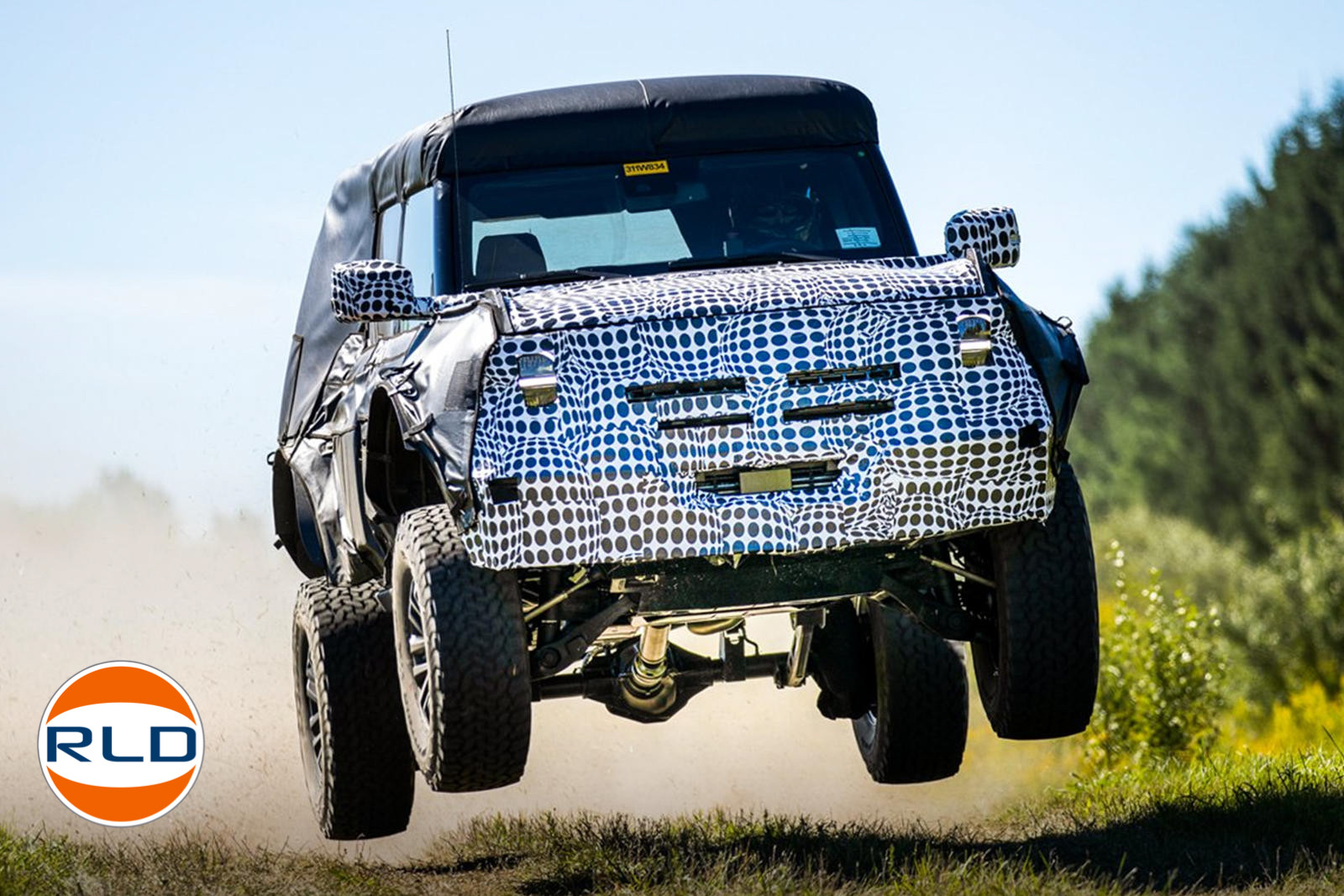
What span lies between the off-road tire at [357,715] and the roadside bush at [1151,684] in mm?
11241

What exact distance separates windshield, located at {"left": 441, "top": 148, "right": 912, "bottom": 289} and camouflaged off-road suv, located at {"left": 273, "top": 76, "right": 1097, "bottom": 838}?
1 cm

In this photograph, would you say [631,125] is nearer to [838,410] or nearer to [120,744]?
[838,410]

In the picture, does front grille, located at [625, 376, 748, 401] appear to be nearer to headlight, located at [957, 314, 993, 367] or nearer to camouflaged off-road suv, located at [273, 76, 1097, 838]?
camouflaged off-road suv, located at [273, 76, 1097, 838]

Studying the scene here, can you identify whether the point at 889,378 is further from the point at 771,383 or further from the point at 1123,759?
the point at 1123,759

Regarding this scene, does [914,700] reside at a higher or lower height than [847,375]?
lower

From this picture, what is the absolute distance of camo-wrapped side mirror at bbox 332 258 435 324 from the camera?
259 inches

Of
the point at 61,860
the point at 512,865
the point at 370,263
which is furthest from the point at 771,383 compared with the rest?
the point at 61,860

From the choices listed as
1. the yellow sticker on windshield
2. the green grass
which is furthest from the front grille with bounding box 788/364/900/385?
the yellow sticker on windshield

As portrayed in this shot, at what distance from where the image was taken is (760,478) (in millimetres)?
6039

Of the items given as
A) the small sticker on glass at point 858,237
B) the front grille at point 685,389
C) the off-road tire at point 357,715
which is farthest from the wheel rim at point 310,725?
the small sticker on glass at point 858,237

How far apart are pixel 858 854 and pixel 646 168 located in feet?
8.71

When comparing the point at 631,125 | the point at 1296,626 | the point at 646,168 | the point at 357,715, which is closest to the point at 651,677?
the point at 357,715

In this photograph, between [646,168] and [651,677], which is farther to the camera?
[646,168]

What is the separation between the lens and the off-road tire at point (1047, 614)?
644 centimetres
